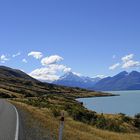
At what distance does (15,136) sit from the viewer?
59.7ft

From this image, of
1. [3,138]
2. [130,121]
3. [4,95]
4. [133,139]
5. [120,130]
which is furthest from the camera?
[4,95]

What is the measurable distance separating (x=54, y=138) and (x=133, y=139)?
13.4 metres

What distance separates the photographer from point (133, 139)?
31.0m

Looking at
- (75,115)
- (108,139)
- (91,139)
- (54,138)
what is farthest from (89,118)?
(54,138)

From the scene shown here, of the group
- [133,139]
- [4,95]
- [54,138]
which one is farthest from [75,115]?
[4,95]

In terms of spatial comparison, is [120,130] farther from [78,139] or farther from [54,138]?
[54,138]

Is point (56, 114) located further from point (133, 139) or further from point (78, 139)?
point (78, 139)

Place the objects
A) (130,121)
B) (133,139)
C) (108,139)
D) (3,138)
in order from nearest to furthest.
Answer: (3,138) → (108,139) → (133,139) → (130,121)

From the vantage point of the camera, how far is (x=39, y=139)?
59.8ft

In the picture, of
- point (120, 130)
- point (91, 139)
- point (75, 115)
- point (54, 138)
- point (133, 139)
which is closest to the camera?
point (54, 138)

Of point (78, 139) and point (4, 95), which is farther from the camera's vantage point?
point (4, 95)

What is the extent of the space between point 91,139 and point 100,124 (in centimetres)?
1735

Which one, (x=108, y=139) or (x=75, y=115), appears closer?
(x=108, y=139)

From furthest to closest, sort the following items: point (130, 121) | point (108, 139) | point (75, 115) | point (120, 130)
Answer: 1. point (130, 121)
2. point (75, 115)
3. point (120, 130)
4. point (108, 139)
